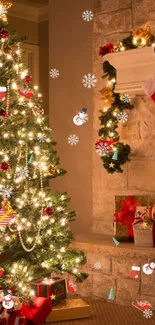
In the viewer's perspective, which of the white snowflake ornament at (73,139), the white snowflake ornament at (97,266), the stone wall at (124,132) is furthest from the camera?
the white snowflake ornament at (73,139)

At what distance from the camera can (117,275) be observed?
13.8 feet

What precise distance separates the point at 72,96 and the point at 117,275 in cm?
160

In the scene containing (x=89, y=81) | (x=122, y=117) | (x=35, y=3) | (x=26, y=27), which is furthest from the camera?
(x=26, y=27)

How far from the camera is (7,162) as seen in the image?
11.8 feet

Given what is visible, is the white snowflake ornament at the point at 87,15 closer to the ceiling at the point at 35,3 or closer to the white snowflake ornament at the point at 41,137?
the white snowflake ornament at the point at 41,137

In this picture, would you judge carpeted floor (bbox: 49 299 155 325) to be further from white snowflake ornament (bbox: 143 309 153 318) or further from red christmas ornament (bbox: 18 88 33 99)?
red christmas ornament (bbox: 18 88 33 99)

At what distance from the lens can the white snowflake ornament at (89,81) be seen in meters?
4.69

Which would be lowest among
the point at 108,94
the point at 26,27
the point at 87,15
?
the point at 108,94

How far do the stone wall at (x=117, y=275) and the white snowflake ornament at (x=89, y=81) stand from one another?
133 cm

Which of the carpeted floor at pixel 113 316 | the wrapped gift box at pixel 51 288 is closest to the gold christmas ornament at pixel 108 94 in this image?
the wrapped gift box at pixel 51 288

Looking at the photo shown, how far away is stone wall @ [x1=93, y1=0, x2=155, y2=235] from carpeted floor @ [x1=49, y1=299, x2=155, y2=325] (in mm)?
721

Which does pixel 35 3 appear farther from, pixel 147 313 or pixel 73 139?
pixel 147 313

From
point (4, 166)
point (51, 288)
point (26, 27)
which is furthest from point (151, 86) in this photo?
point (26, 27)

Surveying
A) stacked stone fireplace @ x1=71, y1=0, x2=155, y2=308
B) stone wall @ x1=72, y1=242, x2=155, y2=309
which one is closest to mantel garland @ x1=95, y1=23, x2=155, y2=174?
stacked stone fireplace @ x1=71, y1=0, x2=155, y2=308
